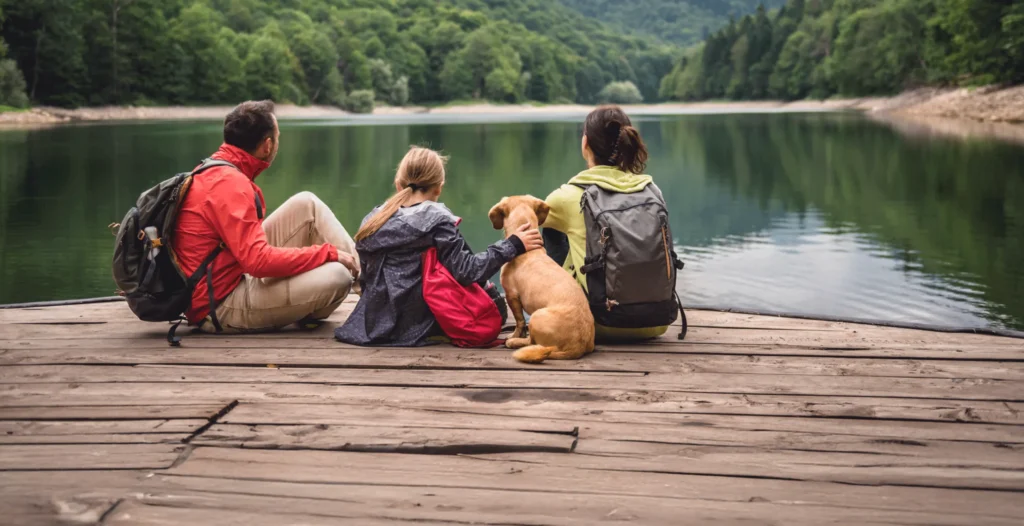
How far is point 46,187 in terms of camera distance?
19.8 m

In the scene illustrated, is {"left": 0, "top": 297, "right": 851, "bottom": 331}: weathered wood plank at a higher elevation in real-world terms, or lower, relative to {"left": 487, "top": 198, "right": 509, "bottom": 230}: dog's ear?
lower

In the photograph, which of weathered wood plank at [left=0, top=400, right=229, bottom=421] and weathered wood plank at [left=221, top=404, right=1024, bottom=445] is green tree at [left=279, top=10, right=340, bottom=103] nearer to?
weathered wood plank at [left=0, top=400, right=229, bottom=421]

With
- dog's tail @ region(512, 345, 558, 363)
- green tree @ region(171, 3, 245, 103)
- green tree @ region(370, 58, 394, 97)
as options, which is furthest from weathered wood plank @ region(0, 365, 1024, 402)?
green tree @ region(370, 58, 394, 97)

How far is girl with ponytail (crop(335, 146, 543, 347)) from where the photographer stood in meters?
4.37

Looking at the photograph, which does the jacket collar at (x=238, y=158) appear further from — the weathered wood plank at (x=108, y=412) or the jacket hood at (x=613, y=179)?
the jacket hood at (x=613, y=179)

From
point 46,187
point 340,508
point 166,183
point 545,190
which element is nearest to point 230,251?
point 166,183

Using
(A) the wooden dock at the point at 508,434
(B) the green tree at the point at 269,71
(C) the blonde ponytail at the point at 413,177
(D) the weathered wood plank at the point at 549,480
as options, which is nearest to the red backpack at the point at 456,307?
(A) the wooden dock at the point at 508,434

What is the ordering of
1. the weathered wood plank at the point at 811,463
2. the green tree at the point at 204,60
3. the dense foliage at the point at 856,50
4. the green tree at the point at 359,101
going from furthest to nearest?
the green tree at the point at 359,101 < the green tree at the point at 204,60 < the dense foliage at the point at 856,50 < the weathered wood plank at the point at 811,463

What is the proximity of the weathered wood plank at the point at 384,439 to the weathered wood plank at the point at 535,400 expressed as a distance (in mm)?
302

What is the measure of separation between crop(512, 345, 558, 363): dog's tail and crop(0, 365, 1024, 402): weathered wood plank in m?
0.14

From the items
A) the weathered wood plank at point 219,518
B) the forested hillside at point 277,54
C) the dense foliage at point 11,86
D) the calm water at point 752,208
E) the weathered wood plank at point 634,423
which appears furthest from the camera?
the forested hillside at point 277,54

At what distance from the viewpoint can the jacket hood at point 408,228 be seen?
14.3 ft

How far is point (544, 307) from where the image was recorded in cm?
420

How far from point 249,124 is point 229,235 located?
58 centimetres
